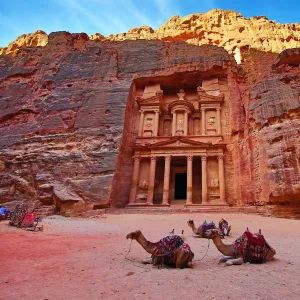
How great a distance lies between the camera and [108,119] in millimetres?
22344

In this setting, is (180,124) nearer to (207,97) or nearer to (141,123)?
(207,97)

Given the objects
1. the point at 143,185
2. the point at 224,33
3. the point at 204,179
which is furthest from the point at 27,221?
the point at 224,33

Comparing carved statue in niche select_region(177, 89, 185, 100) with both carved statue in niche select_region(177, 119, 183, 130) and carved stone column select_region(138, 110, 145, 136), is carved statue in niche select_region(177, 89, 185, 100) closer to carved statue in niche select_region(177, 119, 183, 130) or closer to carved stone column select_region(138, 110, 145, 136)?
carved statue in niche select_region(177, 119, 183, 130)

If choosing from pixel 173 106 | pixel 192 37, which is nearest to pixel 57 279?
pixel 173 106

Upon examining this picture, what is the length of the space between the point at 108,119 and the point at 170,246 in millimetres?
18618

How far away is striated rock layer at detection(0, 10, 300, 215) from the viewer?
55.1 feet

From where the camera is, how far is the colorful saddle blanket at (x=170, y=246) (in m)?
4.61

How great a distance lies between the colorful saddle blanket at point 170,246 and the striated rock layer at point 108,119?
1165 cm

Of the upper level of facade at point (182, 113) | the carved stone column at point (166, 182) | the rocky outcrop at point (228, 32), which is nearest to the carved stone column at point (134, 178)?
the carved stone column at point (166, 182)

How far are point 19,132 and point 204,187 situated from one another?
16.7 meters

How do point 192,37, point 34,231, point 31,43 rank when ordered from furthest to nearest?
point 31,43
point 192,37
point 34,231

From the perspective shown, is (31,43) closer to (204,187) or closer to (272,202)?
(204,187)

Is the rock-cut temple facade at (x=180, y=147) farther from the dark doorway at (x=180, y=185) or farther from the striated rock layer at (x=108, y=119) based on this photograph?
the striated rock layer at (x=108, y=119)

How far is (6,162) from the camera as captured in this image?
69.0 ft
